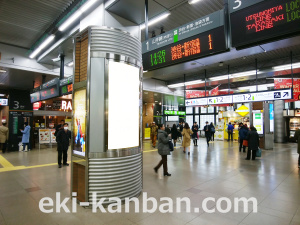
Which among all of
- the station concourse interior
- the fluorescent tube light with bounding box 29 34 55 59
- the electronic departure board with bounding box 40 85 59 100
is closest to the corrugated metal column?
the station concourse interior

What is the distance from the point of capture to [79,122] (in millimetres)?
3879

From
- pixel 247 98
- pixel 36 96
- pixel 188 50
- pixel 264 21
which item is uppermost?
pixel 264 21

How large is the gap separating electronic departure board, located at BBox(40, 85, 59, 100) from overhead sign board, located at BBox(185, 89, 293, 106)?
6.66m

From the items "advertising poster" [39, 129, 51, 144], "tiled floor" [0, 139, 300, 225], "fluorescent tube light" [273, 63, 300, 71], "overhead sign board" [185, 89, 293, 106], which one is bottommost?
"tiled floor" [0, 139, 300, 225]

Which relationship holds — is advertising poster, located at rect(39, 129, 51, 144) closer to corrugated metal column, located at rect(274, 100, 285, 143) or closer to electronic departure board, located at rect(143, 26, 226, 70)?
electronic departure board, located at rect(143, 26, 226, 70)

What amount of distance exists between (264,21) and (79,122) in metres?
3.92

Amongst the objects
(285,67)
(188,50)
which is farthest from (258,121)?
(188,50)

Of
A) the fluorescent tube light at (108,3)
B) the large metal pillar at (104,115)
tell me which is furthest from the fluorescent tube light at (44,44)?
the large metal pillar at (104,115)

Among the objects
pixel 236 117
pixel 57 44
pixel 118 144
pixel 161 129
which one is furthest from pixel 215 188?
pixel 236 117

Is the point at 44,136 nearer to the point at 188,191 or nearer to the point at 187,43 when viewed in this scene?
the point at 188,191

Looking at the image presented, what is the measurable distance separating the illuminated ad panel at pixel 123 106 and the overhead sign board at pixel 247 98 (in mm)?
6053

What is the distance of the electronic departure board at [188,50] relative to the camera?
12.7 ft

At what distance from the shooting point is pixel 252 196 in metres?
4.09

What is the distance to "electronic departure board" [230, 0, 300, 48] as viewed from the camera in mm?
3066
